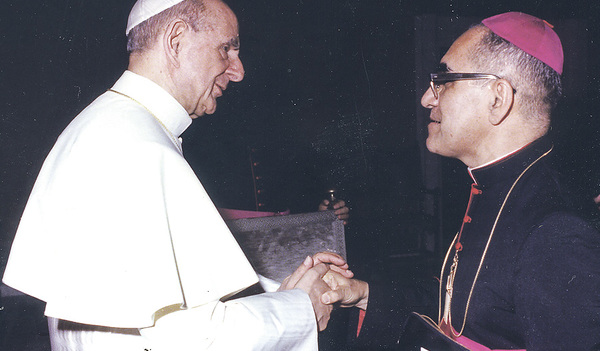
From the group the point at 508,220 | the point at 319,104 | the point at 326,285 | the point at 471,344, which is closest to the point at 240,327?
the point at 326,285

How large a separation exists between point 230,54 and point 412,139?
549 cm

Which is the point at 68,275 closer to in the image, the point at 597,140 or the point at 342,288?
the point at 342,288

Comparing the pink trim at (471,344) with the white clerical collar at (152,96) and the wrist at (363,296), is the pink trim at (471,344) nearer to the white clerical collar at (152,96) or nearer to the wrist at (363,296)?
the wrist at (363,296)

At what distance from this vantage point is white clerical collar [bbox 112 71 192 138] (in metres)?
1.73

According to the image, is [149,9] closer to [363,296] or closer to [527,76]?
[527,76]

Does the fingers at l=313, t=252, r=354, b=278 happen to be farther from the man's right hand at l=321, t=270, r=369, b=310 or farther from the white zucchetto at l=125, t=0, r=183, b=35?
the white zucchetto at l=125, t=0, r=183, b=35

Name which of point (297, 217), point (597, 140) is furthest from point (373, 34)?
point (297, 217)

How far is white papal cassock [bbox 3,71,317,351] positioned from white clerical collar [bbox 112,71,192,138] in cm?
8

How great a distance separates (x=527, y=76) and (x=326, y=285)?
1260 millimetres

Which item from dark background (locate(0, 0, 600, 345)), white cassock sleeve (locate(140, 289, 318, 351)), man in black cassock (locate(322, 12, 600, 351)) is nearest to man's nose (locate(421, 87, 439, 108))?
man in black cassock (locate(322, 12, 600, 351))

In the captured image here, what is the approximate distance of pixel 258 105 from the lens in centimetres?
528

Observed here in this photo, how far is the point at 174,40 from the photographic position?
1810 millimetres

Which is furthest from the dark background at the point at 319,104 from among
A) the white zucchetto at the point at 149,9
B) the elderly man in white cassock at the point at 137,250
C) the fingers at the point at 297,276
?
the elderly man in white cassock at the point at 137,250

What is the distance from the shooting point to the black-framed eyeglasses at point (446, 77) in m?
1.80
